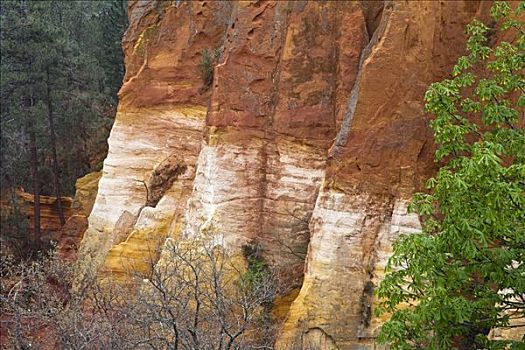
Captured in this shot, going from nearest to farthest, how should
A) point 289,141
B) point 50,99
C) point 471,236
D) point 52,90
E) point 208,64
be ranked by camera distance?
point 471,236 < point 289,141 < point 208,64 < point 50,99 < point 52,90

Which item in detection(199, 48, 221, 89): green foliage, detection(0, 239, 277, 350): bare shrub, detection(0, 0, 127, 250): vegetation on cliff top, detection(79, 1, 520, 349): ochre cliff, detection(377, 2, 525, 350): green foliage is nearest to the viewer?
detection(377, 2, 525, 350): green foliage

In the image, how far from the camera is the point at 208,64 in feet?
54.6

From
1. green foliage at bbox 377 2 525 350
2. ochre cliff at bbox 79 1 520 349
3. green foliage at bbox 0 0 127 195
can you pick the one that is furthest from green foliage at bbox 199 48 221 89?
green foliage at bbox 377 2 525 350

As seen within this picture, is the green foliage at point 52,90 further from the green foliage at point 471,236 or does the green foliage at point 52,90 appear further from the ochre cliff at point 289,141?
the green foliage at point 471,236

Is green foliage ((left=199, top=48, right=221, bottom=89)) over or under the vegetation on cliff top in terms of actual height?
over

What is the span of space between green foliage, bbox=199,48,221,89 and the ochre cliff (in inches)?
3.5

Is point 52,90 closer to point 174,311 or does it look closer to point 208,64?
point 208,64

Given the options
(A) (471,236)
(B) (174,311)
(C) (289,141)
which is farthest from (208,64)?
(A) (471,236)

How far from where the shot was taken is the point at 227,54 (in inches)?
555

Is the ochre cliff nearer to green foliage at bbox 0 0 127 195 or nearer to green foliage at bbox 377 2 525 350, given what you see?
green foliage at bbox 377 2 525 350

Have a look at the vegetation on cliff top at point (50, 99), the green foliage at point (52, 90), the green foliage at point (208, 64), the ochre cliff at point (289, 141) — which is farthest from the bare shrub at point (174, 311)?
the green foliage at point (52, 90)

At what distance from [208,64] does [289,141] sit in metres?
4.67

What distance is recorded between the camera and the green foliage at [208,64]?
54.5ft

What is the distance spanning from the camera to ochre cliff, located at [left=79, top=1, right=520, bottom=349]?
35.8ft
